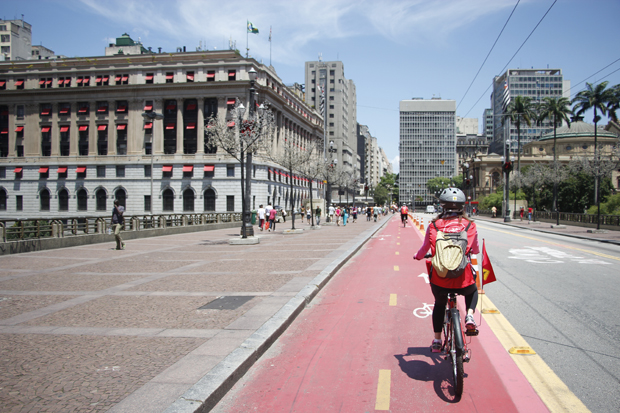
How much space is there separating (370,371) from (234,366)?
1.48 m

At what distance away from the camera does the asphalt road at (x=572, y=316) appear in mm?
4481

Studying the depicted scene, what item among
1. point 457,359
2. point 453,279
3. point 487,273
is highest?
point 453,279

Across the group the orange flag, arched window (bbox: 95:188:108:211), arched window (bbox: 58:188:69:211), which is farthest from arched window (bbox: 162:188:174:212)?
the orange flag

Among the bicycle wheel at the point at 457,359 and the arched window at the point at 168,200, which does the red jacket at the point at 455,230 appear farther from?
the arched window at the point at 168,200

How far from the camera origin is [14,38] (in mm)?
94562

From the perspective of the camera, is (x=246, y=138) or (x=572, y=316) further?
(x=246, y=138)

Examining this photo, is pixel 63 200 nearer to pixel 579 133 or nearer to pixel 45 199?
pixel 45 199

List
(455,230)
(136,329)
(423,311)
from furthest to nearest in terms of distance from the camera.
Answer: (423,311)
(136,329)
(455,230)

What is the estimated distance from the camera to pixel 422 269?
12.3 m

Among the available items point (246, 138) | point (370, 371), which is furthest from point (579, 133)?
point (370, 371)

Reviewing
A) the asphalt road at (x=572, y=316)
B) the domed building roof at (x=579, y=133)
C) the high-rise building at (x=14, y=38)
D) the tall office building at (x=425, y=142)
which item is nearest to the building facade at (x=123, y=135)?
the high-rise building at (x=14, y=38)

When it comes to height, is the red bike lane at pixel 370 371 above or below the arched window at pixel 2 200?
below

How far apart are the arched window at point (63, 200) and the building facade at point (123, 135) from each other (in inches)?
5.4

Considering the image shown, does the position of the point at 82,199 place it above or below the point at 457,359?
above
